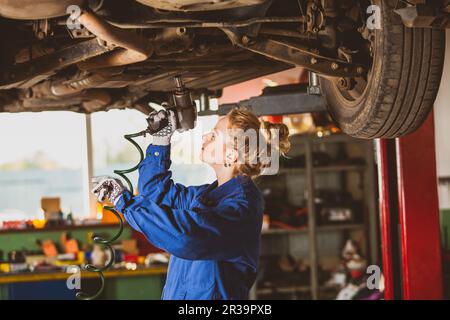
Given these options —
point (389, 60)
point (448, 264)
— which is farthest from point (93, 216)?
point (389, 60)

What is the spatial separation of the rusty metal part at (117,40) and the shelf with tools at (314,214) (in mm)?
3383

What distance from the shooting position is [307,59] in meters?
2.09

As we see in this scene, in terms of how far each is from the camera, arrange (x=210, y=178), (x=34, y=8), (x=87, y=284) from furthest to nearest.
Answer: (x=210, y=178) → (x=87, y=284) → (x=34, y=8)

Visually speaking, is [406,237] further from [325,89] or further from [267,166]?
[267,166]

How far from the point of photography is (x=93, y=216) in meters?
6.02

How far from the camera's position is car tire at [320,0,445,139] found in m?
1.78

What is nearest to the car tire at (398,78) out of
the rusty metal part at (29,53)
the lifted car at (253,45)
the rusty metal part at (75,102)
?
the lifted car at (253,45)

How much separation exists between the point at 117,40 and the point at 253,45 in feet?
1.28

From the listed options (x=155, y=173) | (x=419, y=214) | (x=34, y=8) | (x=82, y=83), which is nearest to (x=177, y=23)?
(x=34, y=8)

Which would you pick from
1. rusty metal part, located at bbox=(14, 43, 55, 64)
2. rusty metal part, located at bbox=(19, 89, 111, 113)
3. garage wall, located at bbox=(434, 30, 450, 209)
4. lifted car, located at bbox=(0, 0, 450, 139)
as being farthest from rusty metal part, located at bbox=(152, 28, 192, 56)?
garage wall, located at bbox=(434, 30, 450, 209)

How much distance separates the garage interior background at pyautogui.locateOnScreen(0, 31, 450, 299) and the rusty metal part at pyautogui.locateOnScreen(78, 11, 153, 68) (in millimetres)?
3079

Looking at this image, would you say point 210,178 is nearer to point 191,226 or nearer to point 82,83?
point 82,83

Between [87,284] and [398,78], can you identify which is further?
[87,284]
